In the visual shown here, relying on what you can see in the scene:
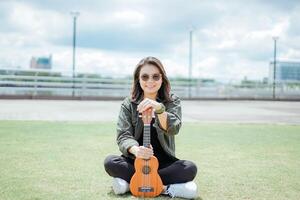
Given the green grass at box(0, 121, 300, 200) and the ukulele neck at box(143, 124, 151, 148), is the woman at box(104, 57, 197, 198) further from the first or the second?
the green grass at box(0, 121, 300, 200)

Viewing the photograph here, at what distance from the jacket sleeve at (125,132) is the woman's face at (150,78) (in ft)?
0.90

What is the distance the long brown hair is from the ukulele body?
1.96 ft

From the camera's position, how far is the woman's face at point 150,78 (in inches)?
164

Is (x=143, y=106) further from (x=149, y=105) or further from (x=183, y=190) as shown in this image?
(x=183, y=190)

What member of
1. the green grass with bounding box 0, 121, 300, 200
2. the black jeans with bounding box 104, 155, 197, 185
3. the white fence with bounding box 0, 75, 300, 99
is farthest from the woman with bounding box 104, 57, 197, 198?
the white fence with bounding box 0, 75, 300, 99

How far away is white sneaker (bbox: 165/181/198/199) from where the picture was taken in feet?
13.5

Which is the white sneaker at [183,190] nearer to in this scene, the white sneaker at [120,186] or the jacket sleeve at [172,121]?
the white sneaker at [120,186]

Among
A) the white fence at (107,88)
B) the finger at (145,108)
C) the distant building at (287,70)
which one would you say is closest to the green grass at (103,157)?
the finger at (145,108)

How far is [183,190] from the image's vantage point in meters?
4.13

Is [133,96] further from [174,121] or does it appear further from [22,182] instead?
[22,182]

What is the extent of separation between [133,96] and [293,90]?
2871 centimetres

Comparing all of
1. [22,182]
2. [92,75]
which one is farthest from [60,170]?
[92,75]

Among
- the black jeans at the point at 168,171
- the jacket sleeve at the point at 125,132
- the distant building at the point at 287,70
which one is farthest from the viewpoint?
the distant building at the point at 287,70

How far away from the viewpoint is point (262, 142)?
823 centimetres
